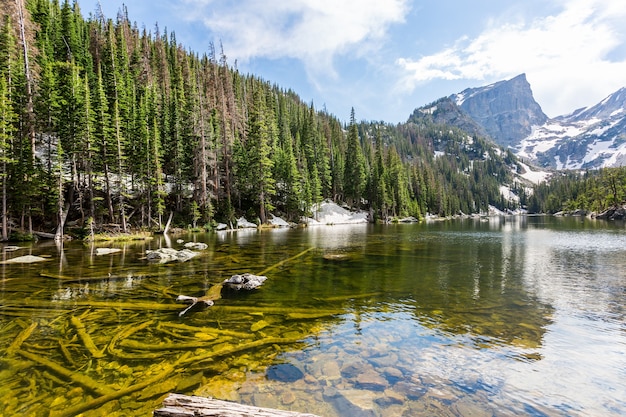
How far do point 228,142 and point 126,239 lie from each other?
31570mm

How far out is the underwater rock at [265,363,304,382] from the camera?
6.30 meters

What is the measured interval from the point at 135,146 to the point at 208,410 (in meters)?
48.7

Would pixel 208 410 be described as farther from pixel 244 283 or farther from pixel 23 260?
pixel 23 260

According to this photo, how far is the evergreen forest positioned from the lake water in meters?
23.6

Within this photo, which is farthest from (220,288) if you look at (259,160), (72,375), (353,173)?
(353,173)

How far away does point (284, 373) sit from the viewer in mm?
6516

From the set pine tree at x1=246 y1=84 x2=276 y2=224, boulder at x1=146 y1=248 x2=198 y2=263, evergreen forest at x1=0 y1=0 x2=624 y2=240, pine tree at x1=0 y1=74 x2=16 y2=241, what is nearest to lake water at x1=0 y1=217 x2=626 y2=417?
boulder at x1=146 y1=248 x2=198 y2=263

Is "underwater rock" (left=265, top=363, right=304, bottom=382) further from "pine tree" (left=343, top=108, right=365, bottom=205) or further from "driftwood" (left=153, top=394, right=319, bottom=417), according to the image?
"pine tree" (left=343, top=108, right=365, bottom=205)

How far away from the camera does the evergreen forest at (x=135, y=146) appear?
33469 millimetres

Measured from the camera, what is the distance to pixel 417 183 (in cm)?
11794

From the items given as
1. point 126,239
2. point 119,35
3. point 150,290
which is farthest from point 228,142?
point 150,290

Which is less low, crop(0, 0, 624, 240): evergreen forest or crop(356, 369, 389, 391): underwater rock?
crop(0, 0, 624, 240): evergreen forest

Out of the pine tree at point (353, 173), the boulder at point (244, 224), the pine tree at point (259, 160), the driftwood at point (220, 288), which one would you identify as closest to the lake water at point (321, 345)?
the driftwood at point (220, 288)

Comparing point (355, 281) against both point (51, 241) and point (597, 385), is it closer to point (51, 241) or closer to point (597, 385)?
point (597, 385)
